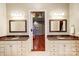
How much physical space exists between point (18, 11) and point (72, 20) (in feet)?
1.89

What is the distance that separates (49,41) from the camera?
1.30 meters

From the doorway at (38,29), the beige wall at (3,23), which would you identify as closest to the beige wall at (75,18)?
the doorway at (38,29)

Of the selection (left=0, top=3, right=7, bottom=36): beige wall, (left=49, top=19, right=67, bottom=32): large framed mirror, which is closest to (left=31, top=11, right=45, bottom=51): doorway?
(left=49, top=19, right=67, bottom=32): large framed mirror

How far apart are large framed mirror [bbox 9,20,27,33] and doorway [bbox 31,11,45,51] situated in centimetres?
11

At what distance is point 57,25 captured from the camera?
1.42 meters

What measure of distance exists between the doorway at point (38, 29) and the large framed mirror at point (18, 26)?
0.36 feet

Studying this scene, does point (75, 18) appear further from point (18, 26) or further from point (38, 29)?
point (18, 26)

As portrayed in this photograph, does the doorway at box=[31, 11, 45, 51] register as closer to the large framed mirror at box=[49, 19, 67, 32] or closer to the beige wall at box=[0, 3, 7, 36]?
the large framed mirror at box=[49, 19, 67, 32]

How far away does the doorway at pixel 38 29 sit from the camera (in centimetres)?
122

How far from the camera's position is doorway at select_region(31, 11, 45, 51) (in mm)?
1223

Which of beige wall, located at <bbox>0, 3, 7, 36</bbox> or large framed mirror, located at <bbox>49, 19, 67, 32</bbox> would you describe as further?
large framed mirror, located at <bbox>49, 19, 67, 32</bbox>

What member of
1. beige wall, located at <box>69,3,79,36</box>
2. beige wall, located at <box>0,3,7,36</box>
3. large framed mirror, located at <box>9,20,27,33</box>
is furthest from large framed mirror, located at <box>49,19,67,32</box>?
beige wall, located at <box>0,3,7,36</box>

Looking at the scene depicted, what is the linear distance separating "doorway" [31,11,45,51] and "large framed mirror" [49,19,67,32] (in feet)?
0.36

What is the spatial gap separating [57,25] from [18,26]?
45 centimetres
